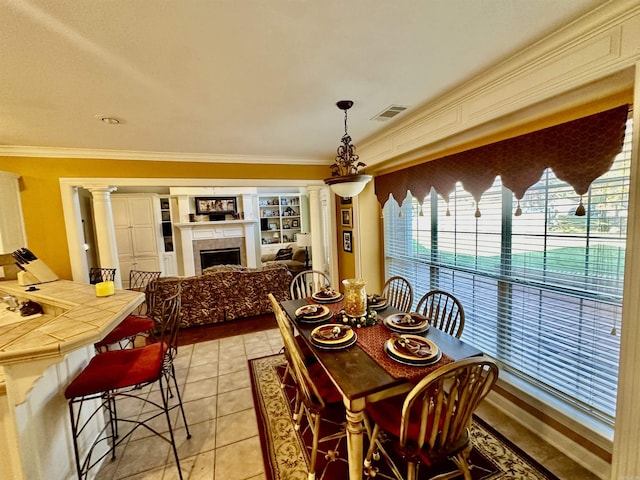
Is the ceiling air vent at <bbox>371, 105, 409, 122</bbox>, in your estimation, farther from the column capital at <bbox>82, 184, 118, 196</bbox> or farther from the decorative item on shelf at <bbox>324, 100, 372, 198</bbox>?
the column capital at <bbox>82, 184, 118, 196</bbox>

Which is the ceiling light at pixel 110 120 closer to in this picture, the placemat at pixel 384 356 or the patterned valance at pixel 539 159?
the placemat at pixel 384 356

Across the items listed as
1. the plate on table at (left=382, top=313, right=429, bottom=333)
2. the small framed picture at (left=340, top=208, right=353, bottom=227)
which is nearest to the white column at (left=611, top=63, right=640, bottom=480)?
the plate on table at (left=382, top=313, right=429, bottom=333)

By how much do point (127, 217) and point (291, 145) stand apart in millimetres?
5801

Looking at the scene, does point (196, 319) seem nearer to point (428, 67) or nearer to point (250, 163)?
point (250, 163)

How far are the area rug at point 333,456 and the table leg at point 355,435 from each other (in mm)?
355

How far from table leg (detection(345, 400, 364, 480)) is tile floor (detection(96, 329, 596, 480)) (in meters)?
0.71

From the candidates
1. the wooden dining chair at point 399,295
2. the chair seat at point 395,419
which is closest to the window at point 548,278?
the wooden dining chair at point 399,295

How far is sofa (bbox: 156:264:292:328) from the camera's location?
401cm

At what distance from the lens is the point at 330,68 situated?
172 cm

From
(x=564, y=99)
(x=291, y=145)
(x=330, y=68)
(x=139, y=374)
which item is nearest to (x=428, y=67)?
(x=330, y=68)

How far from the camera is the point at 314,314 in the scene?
2.34 m

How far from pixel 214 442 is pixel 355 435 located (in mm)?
1268

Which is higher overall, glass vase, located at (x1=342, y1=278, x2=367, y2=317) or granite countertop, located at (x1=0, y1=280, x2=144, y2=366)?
granite countertop, located at (x1=0, y1=280, x2=144, y2=366)

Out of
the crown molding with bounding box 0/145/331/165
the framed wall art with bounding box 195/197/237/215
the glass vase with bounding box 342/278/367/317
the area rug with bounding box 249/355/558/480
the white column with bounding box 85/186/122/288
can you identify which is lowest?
the area rug with bounding box 249/355/558/480
